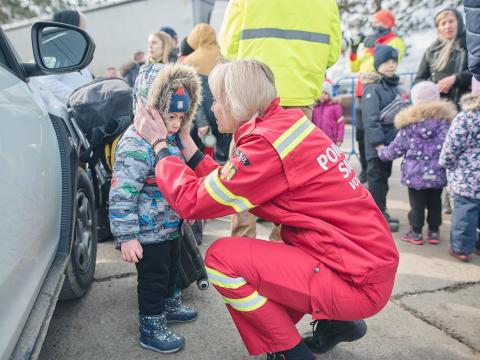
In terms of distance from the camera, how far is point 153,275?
2133mm

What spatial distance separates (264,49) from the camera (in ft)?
9.65

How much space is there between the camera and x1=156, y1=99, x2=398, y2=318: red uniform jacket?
68.4 inches

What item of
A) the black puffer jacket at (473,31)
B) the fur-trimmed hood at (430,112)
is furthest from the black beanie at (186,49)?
the black puffer jacket at (473,31)

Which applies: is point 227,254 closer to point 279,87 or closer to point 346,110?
point 279,87


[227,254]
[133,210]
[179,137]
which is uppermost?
[179,137]

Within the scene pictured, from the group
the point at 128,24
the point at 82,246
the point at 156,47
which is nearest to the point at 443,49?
the point at 156,47

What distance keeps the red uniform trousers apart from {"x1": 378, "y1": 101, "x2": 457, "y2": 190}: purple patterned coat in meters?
2.24

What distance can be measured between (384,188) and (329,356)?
96.3 inches

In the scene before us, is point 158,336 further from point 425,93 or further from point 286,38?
point 425,93

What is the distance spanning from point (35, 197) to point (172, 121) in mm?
761

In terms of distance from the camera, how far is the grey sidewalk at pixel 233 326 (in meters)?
2.17

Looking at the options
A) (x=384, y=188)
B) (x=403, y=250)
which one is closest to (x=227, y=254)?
(x=403, y=250)

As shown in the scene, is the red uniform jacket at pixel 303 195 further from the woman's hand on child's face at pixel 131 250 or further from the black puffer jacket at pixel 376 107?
the black puffer jacket at pixel 376 107

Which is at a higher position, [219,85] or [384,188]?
[219,85]
